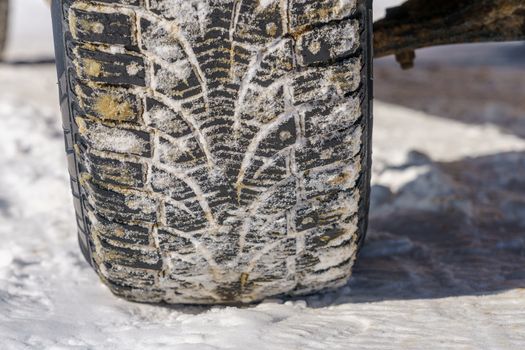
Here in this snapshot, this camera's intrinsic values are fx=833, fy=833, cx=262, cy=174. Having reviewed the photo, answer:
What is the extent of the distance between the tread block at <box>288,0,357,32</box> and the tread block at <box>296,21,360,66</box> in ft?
0.04

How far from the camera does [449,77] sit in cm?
409

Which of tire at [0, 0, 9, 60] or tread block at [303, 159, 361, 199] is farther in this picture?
tire at [0, 0, 9, 60]

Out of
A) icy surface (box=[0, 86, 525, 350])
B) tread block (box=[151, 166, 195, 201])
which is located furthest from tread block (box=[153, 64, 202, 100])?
icy surface (box=[0, 86, 525, 350])

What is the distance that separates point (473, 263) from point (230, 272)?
64cm

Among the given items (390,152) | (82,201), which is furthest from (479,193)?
(82,201)

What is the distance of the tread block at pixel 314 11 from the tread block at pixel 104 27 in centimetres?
24

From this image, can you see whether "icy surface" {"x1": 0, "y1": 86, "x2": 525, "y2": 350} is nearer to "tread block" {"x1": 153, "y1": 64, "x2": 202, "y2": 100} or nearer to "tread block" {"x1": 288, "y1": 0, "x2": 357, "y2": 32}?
"tread block" {"x1": 153, "y1": 64, "x2": 202, "y2": 100}

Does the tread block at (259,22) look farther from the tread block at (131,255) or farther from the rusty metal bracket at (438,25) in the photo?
the rusty metal bracket at (438,25)

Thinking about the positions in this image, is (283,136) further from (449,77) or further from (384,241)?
(449,77)

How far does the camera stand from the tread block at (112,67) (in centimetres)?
125

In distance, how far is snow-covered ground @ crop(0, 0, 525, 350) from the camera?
1377 mm

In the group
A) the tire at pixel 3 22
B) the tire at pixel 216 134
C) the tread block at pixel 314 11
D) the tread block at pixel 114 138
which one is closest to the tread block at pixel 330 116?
the tire at pixel 216 134

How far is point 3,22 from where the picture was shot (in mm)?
4105

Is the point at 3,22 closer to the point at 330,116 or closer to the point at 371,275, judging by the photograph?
the point at 371,275
